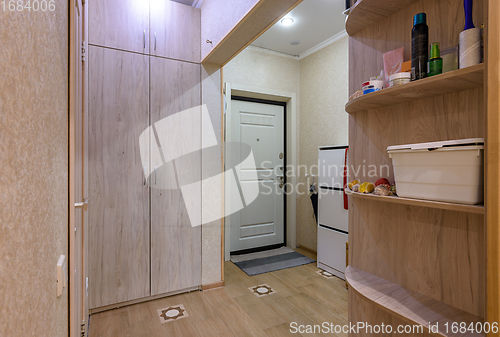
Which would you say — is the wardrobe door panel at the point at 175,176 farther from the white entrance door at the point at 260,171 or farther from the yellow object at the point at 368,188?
the yellow object at the point at 368,188

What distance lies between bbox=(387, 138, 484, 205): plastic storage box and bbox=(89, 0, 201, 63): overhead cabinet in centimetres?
215

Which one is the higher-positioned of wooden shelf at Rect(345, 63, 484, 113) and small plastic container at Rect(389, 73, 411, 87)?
small plastic container at Rect(389, 73, 411, 87)

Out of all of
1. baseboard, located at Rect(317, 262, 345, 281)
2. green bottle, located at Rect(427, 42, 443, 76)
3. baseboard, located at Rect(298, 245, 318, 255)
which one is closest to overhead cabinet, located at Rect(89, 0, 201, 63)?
green bottle, located at Rect(427, 42, 443, 76)

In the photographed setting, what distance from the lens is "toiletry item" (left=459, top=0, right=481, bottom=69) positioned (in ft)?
2.77

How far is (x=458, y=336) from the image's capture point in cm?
86

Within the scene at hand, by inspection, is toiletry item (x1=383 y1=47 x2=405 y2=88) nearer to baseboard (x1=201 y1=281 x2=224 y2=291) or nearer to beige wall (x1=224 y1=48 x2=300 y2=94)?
baseboard (x1=201 y1=281 x2=224 y2=291)

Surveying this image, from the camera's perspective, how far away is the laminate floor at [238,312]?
6.73 ft

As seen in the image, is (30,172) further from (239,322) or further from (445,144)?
(239,322)

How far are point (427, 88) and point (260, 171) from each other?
9.80 ft

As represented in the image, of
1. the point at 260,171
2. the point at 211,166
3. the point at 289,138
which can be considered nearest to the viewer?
the point at 211,166

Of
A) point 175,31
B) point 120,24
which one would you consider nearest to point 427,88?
point 175,31

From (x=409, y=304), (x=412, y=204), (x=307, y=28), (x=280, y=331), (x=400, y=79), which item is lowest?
(x=280, y=331)

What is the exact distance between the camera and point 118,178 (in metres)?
2.33

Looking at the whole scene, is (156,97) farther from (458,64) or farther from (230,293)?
(458,64)
